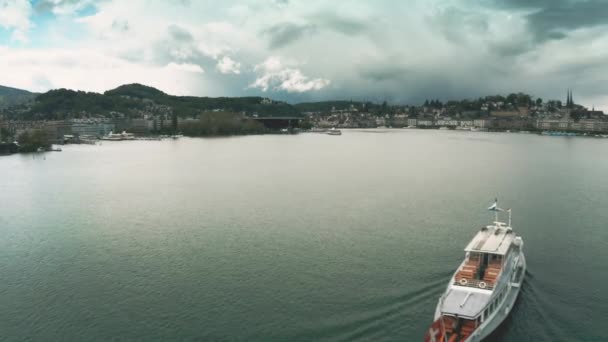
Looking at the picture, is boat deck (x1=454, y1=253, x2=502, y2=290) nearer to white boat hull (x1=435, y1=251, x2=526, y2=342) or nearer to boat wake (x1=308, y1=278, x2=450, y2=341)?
white boat hull (x1=435, y1=251, x2=526, y2=342)

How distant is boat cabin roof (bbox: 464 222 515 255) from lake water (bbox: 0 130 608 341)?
5.10 ft

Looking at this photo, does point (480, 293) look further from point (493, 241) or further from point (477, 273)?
point (493, 241)

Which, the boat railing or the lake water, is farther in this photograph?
the lake water

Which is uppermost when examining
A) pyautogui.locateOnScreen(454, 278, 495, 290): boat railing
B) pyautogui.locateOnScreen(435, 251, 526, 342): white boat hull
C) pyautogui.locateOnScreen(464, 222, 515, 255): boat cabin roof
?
pyautogui.locateOnScreen(464, 222, 515, 255): boat cabin roof

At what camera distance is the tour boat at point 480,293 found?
12344 millimetres

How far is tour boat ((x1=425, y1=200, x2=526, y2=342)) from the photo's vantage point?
1234cm

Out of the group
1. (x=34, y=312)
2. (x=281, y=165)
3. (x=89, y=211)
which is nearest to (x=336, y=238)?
(x=34, y=312)

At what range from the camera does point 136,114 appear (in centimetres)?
19200

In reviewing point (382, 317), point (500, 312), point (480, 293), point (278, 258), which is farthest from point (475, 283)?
point (278, 258)

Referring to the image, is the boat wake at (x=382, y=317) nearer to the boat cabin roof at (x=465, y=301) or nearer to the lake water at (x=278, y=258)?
the lake water at (x=278, y=258)

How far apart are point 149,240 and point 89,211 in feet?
30.5

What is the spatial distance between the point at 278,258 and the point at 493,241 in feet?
27.1

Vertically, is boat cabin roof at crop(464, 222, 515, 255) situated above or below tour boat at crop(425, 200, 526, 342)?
above

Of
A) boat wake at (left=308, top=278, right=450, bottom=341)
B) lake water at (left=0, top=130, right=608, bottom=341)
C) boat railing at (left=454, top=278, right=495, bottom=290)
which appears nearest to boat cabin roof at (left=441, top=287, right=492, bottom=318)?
boat railing at (left=454, top=278, right=495, bottom=290)
